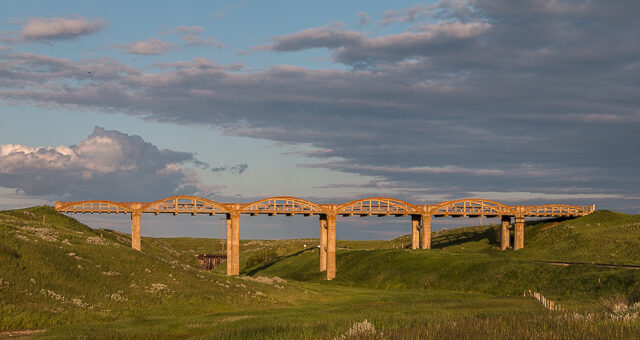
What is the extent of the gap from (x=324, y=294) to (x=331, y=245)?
28779mm

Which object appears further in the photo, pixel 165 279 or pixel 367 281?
pixel 367 281

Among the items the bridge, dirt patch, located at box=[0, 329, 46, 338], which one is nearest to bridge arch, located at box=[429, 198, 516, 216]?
the bridge

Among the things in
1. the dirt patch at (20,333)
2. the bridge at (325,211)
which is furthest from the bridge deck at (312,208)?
the dirt patch at (20,333)

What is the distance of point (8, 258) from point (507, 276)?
51.4 m

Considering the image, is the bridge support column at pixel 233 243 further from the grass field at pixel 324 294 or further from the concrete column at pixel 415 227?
the concrete column at pixel 415 227

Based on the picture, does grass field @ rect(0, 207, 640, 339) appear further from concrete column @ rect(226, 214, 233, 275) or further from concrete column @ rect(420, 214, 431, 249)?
concrete column @ rect(226, 214, 233, 275)

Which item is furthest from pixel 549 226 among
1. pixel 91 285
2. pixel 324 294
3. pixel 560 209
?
pixel 91 285

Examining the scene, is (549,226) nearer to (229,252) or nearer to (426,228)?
(426,228)

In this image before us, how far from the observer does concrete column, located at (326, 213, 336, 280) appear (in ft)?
314

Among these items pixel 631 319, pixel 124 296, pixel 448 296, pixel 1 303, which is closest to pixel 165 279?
pixel 124 296

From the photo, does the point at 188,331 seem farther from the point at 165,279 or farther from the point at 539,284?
the point at 539,284

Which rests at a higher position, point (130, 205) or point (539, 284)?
point (130, 205)

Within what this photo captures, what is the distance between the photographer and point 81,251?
56.8m

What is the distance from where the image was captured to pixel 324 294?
67.2m
